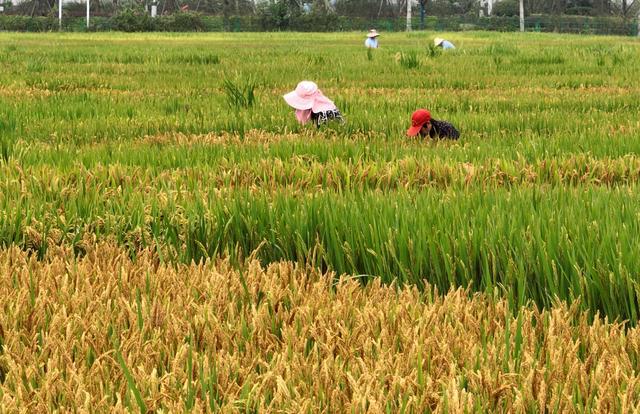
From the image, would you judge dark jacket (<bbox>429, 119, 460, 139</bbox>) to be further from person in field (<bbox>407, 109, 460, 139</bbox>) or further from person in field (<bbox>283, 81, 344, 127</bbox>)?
person in field (<bbox>283, 81, 344, 127</bbox>)

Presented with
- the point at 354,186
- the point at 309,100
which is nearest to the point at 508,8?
the point at 309,100

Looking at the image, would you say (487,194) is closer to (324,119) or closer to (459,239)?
(459,239)

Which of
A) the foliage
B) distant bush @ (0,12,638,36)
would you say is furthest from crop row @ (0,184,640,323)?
distant bush @ (0,12,638,36)

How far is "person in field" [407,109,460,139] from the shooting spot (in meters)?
5.26

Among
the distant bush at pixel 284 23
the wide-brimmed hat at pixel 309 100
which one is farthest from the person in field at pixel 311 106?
the distant bush at pixel 284 23

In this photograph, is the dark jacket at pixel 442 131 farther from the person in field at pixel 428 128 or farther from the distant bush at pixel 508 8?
the distant bush at pixel 508 8

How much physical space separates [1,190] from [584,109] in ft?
17.9

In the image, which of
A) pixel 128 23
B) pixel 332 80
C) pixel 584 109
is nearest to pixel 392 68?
pixel 332 80

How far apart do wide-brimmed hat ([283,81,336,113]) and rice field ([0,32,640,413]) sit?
3.91 ft

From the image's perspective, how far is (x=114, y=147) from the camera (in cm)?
466

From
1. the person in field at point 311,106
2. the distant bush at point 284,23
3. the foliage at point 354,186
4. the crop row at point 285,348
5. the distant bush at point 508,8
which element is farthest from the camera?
the distant bush at point 508,8

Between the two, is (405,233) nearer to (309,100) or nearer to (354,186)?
(354,186)

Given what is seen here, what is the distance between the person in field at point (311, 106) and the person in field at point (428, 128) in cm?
84

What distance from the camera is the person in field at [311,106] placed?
19.5 feet
